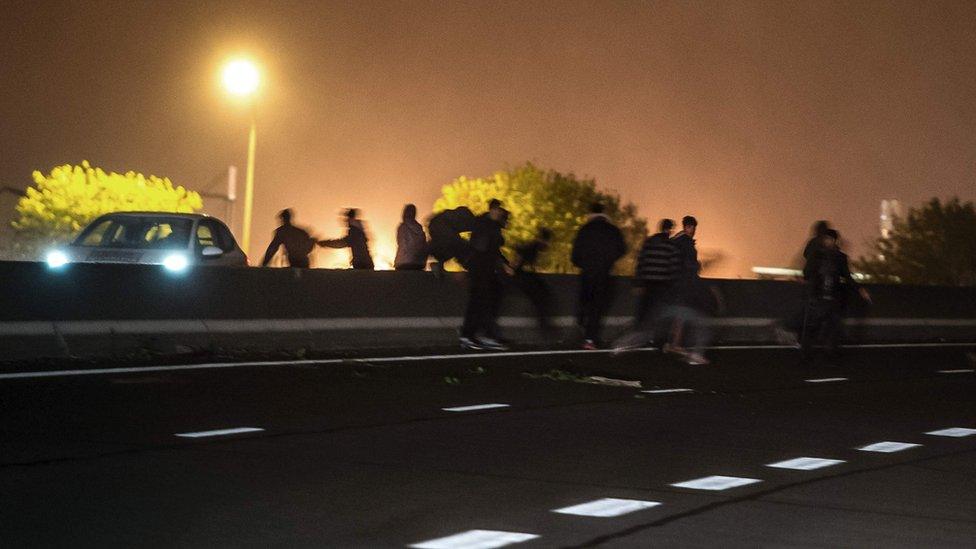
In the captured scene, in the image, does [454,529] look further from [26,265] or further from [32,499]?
[26,265]

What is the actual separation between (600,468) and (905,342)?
67.1 ft

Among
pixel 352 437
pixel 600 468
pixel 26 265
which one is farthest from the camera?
pixel 26 265

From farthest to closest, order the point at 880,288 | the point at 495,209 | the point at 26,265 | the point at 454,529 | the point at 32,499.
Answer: the point at 880,288
the point at 495,209
the point at 26,265
the point at 32,499
the point at 454,529

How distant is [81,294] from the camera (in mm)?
17875

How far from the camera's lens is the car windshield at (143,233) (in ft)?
78.3

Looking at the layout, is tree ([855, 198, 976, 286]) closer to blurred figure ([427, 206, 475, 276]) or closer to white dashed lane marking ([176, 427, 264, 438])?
blurred figure ([427, 206, 475, 276])

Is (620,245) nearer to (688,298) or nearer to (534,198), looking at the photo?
(688,298)

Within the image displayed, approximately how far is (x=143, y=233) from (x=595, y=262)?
6.13 metres

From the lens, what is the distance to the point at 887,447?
1247 centimetres

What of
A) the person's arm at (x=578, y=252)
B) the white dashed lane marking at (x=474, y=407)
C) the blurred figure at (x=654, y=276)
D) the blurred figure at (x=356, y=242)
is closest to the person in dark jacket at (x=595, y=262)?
the person's arm at (x=578, y=252)

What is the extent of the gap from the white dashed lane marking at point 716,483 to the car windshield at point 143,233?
14.5 meters

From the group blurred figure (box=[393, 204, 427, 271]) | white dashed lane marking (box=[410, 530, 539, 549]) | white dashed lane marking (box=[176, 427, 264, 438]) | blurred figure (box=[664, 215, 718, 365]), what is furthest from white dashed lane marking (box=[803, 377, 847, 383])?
white dashed lane marking (box=[410, 530, 539, 549])

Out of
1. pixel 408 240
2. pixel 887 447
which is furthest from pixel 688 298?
pixel 887 447

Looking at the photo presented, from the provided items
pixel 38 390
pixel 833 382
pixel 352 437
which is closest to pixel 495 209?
pixel 833 382
